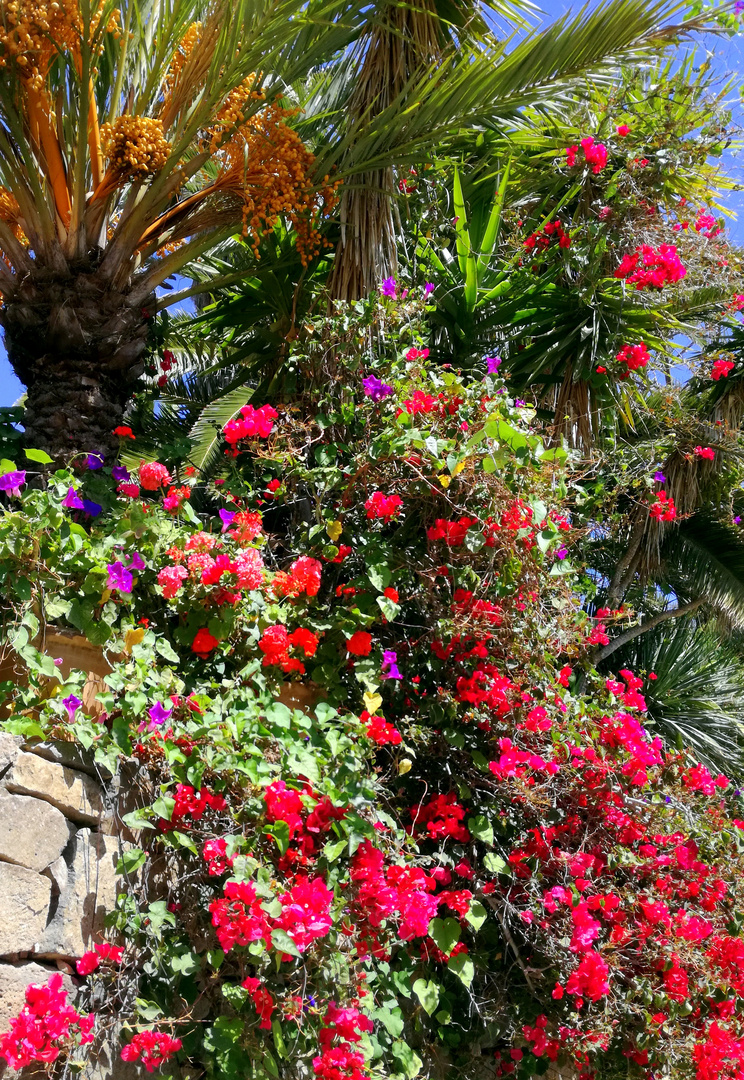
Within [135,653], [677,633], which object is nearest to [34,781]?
[135,653]

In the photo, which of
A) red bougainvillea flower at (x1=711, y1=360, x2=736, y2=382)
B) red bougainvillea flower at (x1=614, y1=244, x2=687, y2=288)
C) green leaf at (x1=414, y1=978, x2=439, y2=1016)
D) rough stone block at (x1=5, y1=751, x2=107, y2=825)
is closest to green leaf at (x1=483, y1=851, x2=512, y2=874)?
green leaf at (x1=414, y1=978, x2=439, y2=1016)

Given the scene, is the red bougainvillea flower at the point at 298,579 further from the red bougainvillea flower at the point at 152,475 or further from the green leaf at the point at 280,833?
the green leaf at the point at 280,833

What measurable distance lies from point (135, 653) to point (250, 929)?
2.71 ft

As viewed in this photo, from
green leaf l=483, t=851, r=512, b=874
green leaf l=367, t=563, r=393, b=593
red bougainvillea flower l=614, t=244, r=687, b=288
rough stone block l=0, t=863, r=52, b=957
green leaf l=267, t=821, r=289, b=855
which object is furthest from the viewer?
red bougainvillea flower l=614, t=244, r=687, b=288

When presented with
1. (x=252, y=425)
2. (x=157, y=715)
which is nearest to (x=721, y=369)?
(x=252, y=425)

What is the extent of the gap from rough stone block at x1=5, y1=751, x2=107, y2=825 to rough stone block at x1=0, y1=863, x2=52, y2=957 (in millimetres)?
190

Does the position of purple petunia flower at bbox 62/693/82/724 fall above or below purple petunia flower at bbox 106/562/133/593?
below

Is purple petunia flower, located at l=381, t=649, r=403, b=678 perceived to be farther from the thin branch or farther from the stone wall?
the thin branch

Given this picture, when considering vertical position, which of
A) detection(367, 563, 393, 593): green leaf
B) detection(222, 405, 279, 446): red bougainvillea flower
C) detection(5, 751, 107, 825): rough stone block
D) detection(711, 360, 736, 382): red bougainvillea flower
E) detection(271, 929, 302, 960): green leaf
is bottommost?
detection(271, 929, 302, 960): green leaf

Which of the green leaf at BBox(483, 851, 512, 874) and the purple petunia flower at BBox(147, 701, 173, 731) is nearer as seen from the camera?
the purple petunia flower at BBox(147, 701, 173, 731)

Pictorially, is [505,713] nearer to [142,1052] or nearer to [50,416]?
[142,1052]

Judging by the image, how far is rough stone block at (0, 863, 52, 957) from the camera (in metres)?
2.04

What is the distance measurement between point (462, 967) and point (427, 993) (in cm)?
14

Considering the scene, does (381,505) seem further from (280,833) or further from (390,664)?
(280,833)
